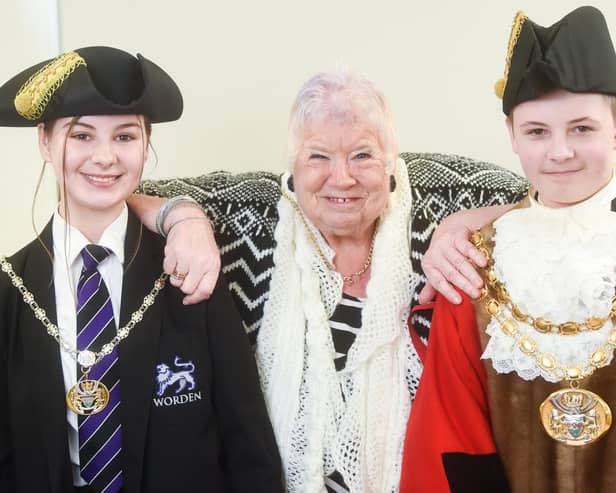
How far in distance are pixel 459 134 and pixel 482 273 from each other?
3.38ft

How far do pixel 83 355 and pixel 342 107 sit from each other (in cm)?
82

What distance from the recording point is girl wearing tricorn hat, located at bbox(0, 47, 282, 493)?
1.44 m

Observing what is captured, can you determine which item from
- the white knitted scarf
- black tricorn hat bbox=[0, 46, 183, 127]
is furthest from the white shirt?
the white knitted scarf

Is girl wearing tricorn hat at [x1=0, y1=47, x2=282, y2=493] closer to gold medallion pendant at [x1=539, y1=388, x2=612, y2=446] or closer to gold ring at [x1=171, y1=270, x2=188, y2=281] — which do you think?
gold ring at [x1=171, y1=270, x2=188, y2=281]

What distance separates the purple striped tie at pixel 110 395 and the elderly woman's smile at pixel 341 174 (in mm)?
536

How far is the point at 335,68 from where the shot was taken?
177 cm

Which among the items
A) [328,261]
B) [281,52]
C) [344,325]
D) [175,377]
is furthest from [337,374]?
[281,52]

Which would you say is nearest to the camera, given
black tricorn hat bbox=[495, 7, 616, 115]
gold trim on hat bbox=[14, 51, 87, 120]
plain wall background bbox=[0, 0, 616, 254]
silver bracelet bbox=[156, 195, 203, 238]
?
black tricorn hat bbox=[495, 7, 616, 115]

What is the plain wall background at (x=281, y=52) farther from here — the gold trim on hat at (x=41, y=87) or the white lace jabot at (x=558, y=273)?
the white lace jabot at (x=558, y=273)

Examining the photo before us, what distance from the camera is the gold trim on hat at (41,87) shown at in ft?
4.53

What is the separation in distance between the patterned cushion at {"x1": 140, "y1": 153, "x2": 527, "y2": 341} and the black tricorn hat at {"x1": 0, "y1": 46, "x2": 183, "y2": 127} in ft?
1.18

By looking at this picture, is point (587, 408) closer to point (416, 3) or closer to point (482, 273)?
point (482, 273)

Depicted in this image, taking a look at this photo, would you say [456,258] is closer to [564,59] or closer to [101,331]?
[564,59]

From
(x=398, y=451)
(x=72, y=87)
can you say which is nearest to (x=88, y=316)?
(x=72, y=87)
